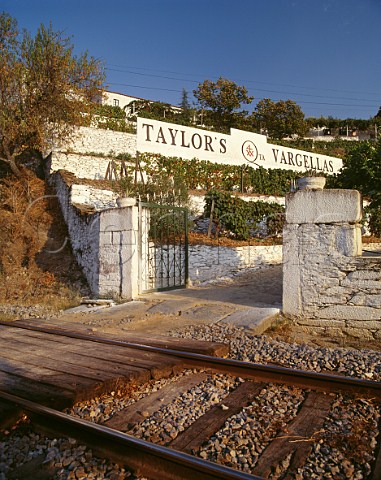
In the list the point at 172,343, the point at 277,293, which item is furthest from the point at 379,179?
the point at 172,343

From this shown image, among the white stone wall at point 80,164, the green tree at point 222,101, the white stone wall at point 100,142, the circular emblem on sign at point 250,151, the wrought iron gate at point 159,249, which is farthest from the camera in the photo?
the green tree at point 222,101

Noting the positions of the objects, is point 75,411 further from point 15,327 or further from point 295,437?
point 15,327

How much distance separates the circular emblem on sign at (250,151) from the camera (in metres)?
20.4

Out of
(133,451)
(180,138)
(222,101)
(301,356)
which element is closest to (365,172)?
(180,138)

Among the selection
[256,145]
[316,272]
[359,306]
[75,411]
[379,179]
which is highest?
[256,145]

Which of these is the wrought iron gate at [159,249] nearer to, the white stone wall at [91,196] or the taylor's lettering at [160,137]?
the white stone wall at [91,196]

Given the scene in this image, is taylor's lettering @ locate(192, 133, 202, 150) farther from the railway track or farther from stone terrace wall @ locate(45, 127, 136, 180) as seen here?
the railway track

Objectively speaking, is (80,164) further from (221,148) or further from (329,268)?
(329,268)

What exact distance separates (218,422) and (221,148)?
17.9 metres

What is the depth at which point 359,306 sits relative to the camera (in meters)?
5.42

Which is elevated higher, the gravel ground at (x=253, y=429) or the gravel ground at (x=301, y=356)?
the gravel ground at (x=301, y=356)

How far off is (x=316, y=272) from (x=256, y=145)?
16486mm

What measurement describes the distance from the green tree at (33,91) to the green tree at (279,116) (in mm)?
23948

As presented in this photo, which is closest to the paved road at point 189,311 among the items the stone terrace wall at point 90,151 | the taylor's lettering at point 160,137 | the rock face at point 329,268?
the rock face at point 329,268
